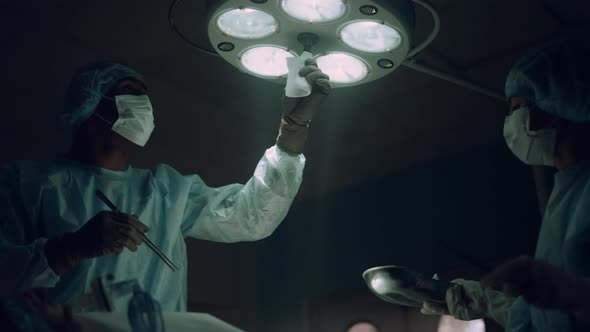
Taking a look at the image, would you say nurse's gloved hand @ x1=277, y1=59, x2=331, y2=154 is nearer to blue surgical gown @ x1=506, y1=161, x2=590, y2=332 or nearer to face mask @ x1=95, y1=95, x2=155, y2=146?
face mask @ x1=95, y1=95, x2=155, y2=146

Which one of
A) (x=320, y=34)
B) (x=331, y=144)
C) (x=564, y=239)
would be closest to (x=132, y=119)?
(x=320, y=34)

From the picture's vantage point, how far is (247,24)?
187 centimetres

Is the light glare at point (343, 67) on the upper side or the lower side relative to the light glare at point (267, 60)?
upper

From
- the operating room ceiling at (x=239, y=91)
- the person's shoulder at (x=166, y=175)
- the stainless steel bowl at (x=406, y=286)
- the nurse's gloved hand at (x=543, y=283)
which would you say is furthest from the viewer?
the operating room ceiling at (x=239, y=91)

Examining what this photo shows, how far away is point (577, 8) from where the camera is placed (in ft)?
8.83

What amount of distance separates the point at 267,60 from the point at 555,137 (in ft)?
2.68

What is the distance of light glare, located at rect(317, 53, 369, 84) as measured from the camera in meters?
1.97

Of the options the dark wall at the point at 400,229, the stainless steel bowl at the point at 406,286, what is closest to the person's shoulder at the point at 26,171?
the stainless steel bowl at the point at 406,286

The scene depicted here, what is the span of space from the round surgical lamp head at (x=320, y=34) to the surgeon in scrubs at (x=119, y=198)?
0.31 feet

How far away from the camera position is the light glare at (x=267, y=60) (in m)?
1.96

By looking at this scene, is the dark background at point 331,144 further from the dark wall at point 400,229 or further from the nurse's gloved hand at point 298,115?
the nurse's gloved hand at point 298,115

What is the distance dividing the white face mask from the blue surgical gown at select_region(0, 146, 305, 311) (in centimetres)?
63

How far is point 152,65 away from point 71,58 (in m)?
0.34

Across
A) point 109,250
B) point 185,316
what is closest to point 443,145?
point 109,250
